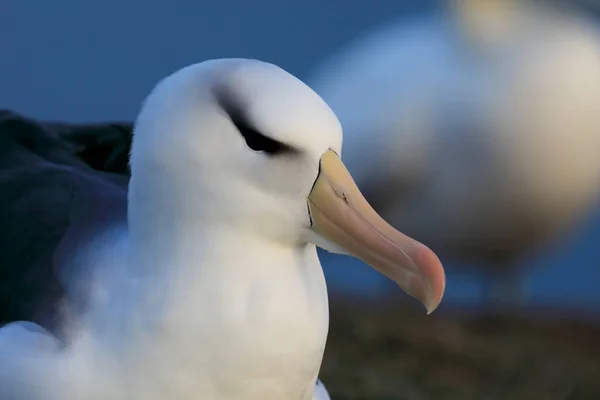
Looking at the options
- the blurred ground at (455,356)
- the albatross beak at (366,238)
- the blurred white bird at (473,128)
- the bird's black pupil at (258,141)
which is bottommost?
the blurred ground at (455,356)

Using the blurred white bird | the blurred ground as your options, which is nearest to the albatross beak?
the blurred ground

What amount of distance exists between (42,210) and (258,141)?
36 cm

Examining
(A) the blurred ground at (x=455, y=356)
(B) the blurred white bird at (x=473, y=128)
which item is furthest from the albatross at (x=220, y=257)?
(B) the blurred white bird at (x=473, y=128)

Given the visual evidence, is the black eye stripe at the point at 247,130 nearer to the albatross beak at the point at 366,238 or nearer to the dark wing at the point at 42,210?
the albatross beak at the point at 366,238

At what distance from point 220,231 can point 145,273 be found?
93 mm

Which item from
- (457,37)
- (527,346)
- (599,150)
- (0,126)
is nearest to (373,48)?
(457,37)

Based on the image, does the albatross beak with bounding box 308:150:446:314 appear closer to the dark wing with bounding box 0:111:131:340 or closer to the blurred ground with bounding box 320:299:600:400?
the dark wing with bounding box 0:111:131:340

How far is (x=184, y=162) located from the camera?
3.19 ft

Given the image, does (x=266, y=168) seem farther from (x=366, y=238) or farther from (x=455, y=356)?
(x=455, y=356)

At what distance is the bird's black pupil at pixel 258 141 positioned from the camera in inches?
37.4

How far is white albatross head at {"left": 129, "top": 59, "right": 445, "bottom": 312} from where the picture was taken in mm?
952

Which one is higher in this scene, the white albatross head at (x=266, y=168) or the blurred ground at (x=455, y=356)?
the white albatross head at (x=266, y=168)

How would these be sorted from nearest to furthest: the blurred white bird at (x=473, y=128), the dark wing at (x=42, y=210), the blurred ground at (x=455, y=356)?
the dark wing at (x=42, y=210), the blurred ground at (x=455, y=356), the blurred white bird at (x=473, y=128)

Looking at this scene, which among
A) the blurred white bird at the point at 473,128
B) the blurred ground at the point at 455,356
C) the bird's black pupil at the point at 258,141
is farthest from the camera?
the blurred white bird at the point at 473,128
